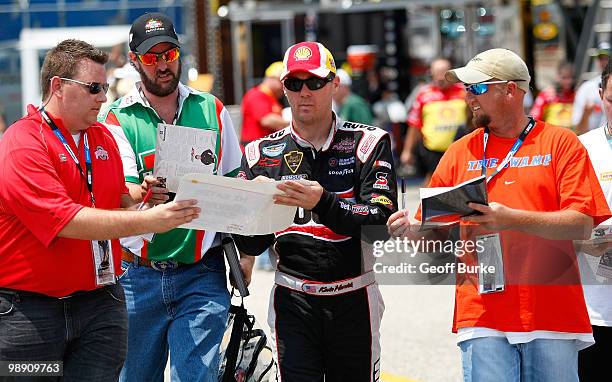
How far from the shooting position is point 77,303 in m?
4.62

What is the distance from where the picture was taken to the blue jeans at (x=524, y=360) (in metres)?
4.59

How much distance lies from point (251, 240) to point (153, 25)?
114 cm

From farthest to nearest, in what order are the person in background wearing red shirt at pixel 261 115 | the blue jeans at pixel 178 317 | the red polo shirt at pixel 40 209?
1. the person in background wearing red shirt at pixel 261 115
2. the blue jeans at pixel 178 317
3. the red polo shirt at pixel 40 209

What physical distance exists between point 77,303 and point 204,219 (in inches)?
26.2

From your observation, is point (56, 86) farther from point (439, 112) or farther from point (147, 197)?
point (439, 112)

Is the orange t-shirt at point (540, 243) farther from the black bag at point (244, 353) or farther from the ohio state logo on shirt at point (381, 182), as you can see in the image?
the black bag at point (244, 353)

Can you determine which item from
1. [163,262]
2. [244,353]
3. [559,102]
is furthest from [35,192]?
[559,102]

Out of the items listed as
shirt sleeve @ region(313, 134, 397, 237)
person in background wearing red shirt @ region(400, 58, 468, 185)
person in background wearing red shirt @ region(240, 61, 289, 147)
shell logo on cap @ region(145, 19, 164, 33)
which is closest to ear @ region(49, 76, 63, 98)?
shell logo on cap @ region(145, 19, 164, 33)

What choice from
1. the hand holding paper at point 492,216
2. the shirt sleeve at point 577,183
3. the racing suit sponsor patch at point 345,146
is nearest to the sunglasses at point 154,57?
the racing suit sponsor patch at point 345,146

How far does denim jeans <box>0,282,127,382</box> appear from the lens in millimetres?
4473

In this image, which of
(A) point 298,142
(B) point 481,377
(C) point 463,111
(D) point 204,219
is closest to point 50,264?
(D) point 204,219

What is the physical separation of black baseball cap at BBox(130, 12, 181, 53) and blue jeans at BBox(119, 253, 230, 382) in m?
1.04

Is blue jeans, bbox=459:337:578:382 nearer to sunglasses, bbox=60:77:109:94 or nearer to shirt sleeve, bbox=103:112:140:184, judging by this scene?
shirt sleeve, bbox=103:112:140:184

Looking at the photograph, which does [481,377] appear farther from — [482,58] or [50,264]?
[50,264]
